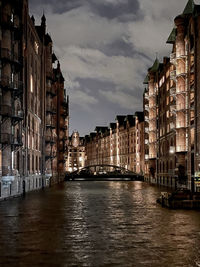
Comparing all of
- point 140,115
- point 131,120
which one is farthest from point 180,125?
point 131,120

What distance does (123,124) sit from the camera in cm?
16012

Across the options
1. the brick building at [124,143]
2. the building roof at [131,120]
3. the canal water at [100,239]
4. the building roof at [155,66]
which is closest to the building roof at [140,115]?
the brick building at [124,143]

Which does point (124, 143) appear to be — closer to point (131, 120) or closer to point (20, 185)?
point (131, 120)

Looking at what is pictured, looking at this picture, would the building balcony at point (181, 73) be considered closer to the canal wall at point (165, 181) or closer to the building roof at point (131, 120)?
the canal wall at point (165, 181)

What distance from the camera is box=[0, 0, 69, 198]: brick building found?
42.5m

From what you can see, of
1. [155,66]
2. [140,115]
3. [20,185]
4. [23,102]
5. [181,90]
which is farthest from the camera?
[140,115]

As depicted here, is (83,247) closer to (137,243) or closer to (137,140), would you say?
(137,243)

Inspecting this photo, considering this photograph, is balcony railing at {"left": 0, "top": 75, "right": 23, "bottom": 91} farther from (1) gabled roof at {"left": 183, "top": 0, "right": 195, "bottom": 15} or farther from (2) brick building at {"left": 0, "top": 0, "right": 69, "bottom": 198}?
(1) gabled roof at {"left": 183, "top": 0, "right": 195, "bottom": 15}

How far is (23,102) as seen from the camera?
51.6 meters

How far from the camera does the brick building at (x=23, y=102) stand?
4247 centimetres

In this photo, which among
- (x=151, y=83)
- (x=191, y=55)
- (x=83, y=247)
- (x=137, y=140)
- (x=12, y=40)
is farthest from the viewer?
(x=137, y=140)

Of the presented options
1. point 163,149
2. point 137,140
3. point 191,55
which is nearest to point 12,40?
point 191,55

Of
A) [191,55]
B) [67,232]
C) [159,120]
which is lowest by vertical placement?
[67,232]

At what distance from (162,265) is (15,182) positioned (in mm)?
35837
